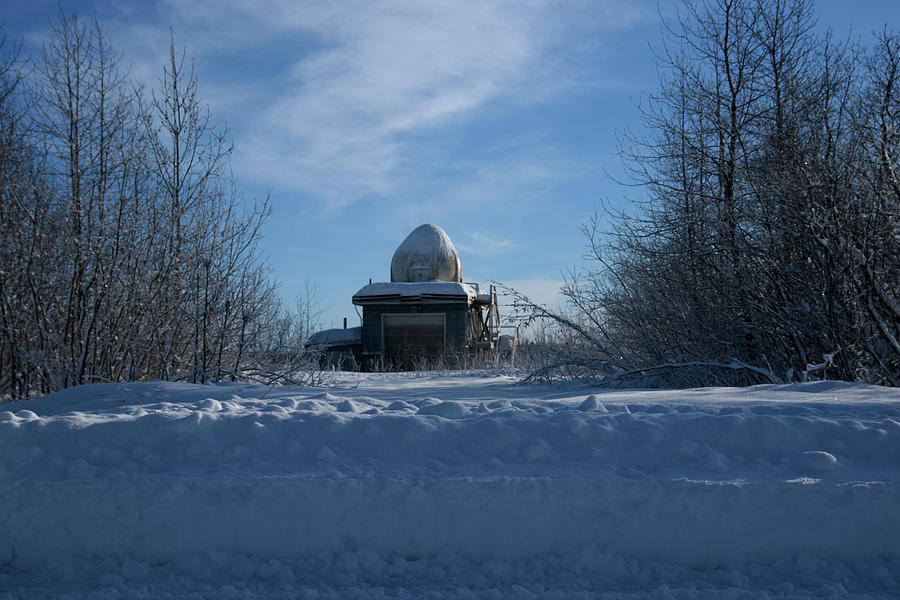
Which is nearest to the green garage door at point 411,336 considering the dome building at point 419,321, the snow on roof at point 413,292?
the dome building at point 419,321

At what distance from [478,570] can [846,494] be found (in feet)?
6.98

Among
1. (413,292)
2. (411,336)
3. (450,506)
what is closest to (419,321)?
(411,336)

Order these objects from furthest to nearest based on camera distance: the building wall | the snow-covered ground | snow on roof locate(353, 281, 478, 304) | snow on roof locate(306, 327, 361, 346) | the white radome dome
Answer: the white radome dome, snow on roof locate(306, 327, 361, 346), the building wall, snow on roof locate(353, 281, 478, 304), the snow-covered ground

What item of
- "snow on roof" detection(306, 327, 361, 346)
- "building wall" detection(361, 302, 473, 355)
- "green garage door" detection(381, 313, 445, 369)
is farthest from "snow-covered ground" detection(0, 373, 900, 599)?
"snow on roof" detection(306, 327, 361, 346)

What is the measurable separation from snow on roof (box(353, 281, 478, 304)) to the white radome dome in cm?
237

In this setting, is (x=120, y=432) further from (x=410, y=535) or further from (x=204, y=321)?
(x=204, y=321)

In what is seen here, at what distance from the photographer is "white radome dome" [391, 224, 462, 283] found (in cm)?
2428

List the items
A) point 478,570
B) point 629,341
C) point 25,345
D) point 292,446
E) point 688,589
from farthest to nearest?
point 629,341, point 25,345, point 292,446, point 478,570, point 688,589

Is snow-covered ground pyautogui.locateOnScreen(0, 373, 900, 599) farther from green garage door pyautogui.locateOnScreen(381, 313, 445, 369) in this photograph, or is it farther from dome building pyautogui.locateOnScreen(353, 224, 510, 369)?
green garage door pyautogui.locateOnScreen(381, 313, 445, 369)

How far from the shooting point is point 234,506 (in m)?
3.64

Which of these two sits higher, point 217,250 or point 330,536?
point 217,250

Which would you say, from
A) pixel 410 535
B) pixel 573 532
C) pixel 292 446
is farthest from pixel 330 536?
pixel 573 532

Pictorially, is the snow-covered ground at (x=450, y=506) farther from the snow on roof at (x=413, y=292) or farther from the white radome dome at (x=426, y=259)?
the white radome dome at (x=426, y=259)

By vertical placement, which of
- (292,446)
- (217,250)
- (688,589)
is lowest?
(688,589)
